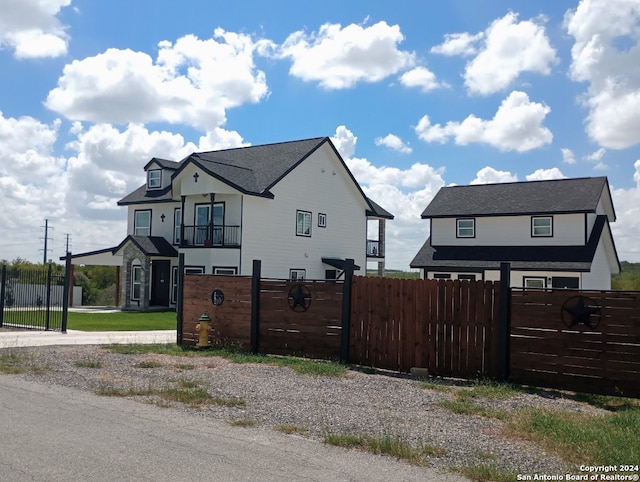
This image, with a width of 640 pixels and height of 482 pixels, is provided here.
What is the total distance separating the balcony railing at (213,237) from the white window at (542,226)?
15576 mm

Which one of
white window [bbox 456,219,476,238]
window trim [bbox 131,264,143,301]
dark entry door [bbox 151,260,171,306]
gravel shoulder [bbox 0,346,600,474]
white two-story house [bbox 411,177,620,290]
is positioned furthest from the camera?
white window [bbox 456,219,476,238]

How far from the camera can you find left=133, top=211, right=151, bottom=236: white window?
37500 mm

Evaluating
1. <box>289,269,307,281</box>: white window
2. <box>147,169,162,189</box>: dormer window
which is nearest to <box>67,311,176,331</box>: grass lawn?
<box>289,269,307,281</box>: white window

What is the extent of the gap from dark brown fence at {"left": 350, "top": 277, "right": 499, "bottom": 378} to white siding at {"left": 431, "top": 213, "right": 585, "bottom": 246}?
73.1 ft

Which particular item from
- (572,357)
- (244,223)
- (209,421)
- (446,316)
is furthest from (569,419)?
(244,223)

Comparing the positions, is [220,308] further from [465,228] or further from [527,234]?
[465,228]

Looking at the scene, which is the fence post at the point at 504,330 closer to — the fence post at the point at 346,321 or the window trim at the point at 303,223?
the fence post at the point at 346,321

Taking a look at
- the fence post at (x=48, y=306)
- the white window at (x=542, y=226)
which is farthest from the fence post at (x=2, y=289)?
the white window at (x=542, y=226)

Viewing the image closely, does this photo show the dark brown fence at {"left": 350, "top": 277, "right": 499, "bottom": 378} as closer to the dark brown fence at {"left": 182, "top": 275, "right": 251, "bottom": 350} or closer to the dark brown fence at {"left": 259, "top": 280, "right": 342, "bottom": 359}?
the dark brown fence at {"left": 259, "top": 280, "right": 342, "bottom": 359}

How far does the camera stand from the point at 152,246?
3450 cm

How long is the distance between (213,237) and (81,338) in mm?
13721

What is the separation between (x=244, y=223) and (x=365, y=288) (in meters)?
18.4

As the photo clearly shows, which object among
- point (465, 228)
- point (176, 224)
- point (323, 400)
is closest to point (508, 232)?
point (465, 228)

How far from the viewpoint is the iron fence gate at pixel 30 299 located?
21.2 m
